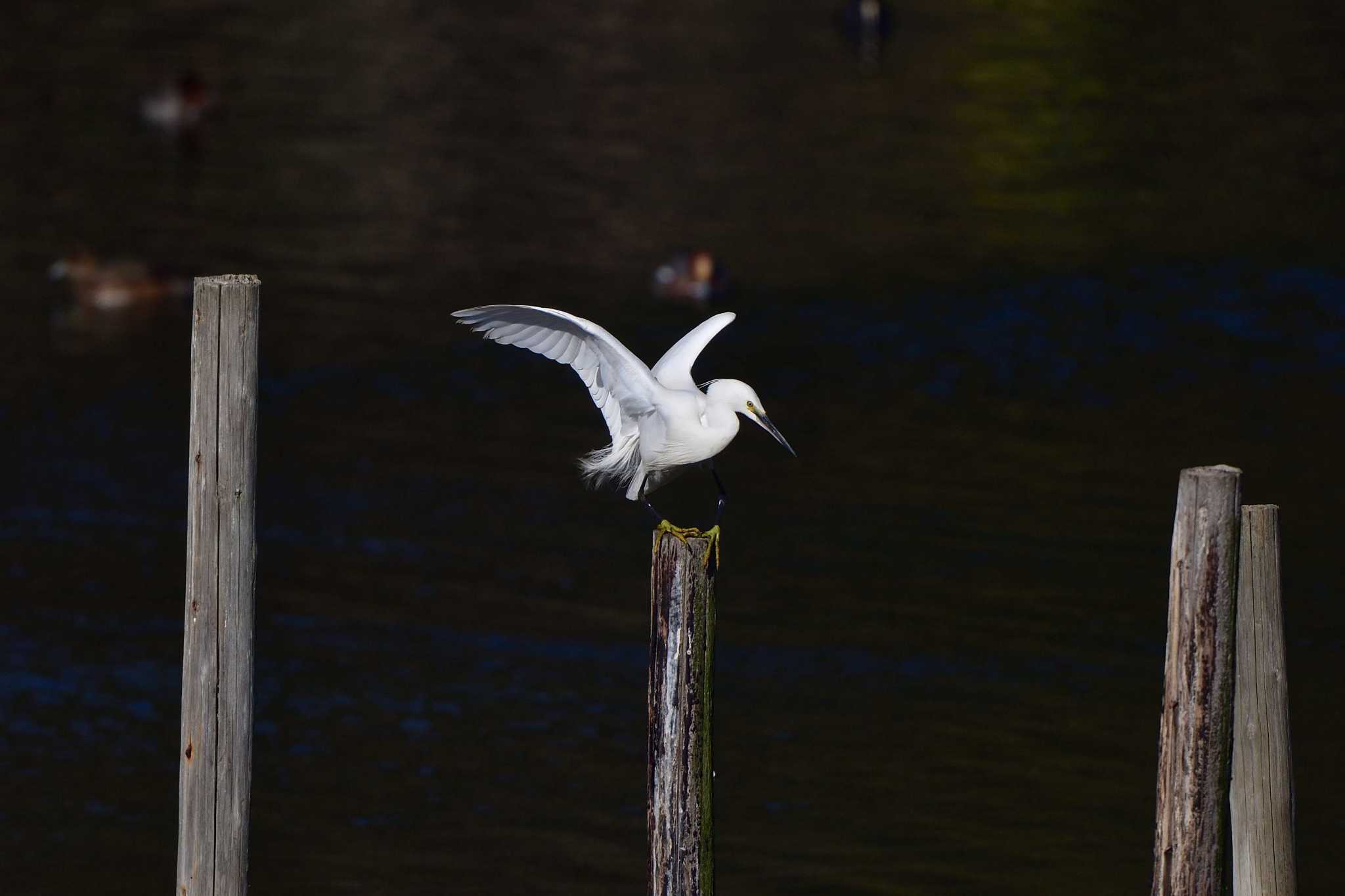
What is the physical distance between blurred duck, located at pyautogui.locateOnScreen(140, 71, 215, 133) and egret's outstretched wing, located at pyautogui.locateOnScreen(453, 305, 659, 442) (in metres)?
16.6

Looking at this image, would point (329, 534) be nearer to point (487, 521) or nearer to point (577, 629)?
point (487, 521)

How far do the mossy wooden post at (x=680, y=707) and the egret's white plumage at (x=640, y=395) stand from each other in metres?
0.79

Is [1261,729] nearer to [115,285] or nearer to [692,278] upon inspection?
[692,278]

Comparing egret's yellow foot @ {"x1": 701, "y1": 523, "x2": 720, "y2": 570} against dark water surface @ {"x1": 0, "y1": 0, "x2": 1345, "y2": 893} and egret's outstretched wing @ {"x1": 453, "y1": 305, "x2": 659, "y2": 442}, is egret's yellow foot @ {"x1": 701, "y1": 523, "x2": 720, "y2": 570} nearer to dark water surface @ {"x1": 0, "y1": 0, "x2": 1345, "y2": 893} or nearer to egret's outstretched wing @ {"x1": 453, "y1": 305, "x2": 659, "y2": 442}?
egret's outstretched wing @ {"x1": 453, "y1": 305, "x2": 659, "y2": 442}

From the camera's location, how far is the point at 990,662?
450 inches

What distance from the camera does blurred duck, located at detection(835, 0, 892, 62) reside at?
1119 inches

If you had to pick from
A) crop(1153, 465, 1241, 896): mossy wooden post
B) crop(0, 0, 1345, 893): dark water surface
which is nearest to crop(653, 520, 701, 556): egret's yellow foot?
crop(1153, 465, 1241, 896): mossy wooden post

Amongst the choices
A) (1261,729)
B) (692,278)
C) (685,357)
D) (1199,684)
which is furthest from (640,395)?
(692,278)

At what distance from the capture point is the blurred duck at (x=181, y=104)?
23.4 m

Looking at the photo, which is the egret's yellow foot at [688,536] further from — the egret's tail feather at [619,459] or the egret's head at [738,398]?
the egret's tail feather at [619,459]

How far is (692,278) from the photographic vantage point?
57.5 ft

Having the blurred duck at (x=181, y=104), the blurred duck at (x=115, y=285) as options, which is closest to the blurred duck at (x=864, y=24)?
the blurred duck at (x=181, y=104)

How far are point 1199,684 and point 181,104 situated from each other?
19022 mm

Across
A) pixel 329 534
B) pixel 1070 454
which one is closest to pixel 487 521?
pixel 329 534
